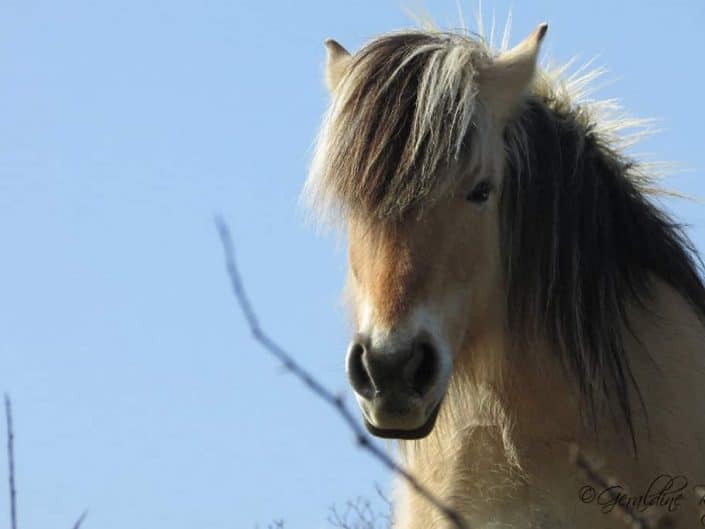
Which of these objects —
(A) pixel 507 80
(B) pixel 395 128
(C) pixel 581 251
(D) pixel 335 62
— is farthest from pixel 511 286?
(D) pixel 335 62

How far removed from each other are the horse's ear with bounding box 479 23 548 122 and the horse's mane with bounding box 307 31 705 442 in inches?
2.1

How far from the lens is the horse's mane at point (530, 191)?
4.66m

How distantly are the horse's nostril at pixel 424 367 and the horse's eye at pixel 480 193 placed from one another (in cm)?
72

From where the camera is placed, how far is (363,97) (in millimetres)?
4879

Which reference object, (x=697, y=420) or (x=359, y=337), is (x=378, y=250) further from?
(x=697, y=420)

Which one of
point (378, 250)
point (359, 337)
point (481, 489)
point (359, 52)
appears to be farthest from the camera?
point (359, 52)

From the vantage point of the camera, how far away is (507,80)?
5027 mm

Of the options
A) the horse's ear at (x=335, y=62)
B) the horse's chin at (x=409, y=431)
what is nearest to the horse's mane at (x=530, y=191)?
the horse's ear at (x=335, y=62)

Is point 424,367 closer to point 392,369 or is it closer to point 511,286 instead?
point 392,369

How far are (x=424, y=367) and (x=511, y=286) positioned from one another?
755 mm

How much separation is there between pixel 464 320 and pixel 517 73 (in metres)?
1.08

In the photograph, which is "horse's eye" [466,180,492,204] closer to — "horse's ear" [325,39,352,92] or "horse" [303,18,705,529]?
"horse" [303,18,705,529]

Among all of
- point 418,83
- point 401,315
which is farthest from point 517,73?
point 401,315

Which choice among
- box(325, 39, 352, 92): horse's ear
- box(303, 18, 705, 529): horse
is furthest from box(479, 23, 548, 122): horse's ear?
box(325, 39, 352, 92): horse's ear
